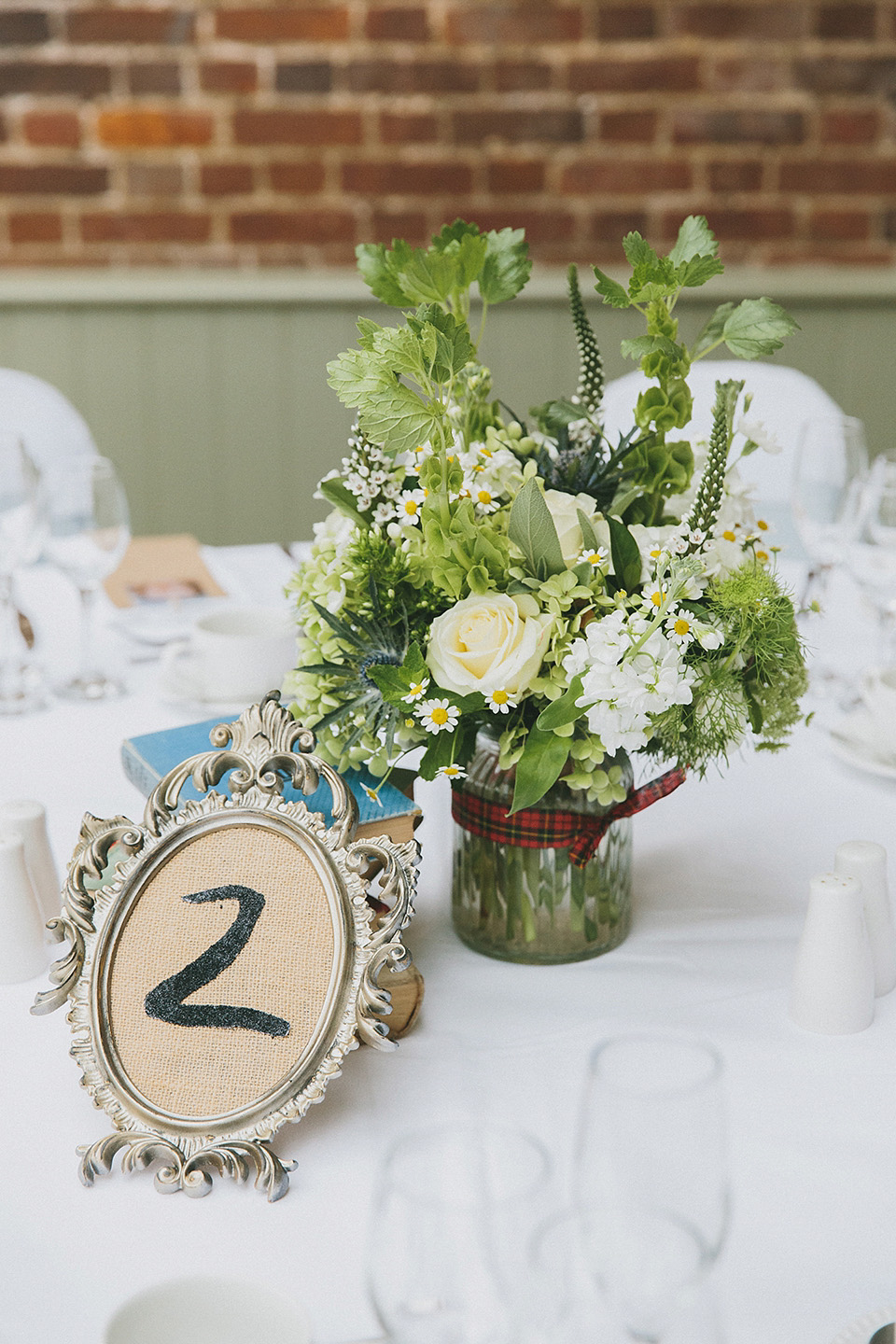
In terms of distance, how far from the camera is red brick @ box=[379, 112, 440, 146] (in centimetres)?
236

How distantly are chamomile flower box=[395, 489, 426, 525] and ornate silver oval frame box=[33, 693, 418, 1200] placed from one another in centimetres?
13

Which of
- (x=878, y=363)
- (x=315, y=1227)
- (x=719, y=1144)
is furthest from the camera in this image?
(x=878, y=363)

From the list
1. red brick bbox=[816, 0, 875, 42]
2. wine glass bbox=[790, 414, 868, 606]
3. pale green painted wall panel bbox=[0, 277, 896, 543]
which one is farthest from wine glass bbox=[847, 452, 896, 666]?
red brick bbox=[816, 0, 875, 42]

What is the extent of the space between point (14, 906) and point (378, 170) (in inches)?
75.0

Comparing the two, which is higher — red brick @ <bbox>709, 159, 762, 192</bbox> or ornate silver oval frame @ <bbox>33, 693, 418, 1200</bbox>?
red brick @ <bbox>709, 159, 762, 192</bbox>

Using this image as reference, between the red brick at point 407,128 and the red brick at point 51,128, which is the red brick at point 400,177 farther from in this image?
the red brick at point 51,128

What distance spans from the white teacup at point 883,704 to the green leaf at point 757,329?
1.33 feet

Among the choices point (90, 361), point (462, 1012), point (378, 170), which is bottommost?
point (90, 361)

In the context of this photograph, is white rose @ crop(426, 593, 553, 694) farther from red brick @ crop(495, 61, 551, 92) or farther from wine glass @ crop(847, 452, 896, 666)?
→ red brick @ crop(495, 61, 551, 92)

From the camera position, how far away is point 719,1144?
43 cm

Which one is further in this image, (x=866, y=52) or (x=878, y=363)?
(x=878, y=363)

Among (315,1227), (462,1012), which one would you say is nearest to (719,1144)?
(315,1227)

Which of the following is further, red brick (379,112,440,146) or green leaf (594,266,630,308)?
red brick (379,112,440,146)

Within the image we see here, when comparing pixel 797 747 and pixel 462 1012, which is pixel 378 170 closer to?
pixel 797 747
